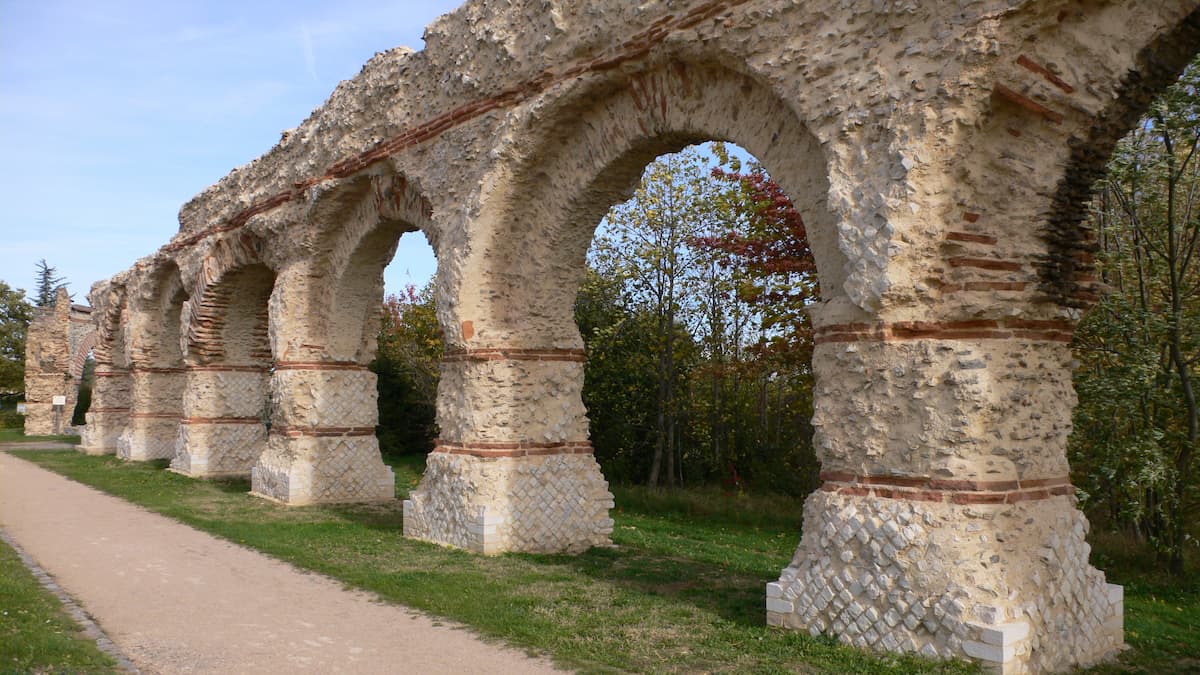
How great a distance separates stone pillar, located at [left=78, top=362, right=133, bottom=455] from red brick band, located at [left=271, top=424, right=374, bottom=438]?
34.3 ft

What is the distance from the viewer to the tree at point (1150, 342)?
715 centimetres

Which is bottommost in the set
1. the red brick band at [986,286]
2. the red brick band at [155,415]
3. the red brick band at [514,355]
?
the red brick band at [155,415]

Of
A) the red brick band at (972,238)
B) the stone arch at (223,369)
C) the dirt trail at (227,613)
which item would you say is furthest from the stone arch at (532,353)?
the stone arch at (223,369)

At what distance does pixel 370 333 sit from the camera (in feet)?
37.2

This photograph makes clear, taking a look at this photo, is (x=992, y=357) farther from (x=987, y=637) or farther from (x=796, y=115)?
(x=796, y=115)

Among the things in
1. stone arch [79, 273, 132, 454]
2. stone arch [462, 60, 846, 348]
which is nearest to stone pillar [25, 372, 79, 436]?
stone arch [79, 273, 132, 454]

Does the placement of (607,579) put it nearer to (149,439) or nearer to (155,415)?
(149,439)

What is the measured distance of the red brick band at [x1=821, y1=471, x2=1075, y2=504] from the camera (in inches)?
177

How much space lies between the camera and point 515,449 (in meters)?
7.65

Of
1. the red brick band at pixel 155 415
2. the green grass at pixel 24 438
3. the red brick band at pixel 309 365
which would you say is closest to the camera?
the red brick band at pixel 309 365

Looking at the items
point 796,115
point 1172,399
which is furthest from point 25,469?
point 1172,399

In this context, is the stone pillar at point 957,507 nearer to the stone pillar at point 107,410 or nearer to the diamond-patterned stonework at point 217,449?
the diamond-patterned stonework at point 217,449

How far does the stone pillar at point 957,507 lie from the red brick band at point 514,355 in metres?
3.39

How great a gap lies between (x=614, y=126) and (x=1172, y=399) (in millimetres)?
5244
